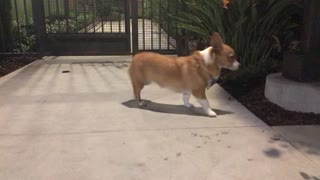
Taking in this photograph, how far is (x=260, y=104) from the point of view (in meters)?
5.11

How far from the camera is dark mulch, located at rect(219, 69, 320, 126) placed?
4.49 meters

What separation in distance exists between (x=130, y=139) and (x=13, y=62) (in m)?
4.89

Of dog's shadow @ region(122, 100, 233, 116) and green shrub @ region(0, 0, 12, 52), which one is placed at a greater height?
green shrub @ region(0, 0, 12, 52)

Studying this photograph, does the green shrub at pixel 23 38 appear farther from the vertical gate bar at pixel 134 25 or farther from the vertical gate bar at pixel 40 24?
the vertical gate bar at pixel 134 25

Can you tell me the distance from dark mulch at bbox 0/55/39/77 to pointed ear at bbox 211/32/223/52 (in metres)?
4.13

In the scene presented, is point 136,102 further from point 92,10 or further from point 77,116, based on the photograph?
point 92,10

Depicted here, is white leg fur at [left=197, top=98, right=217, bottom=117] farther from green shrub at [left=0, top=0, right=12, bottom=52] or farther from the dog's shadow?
green shrub at [left=0, top=0, right=12, bottom=52]

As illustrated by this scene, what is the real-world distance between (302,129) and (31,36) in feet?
20.8

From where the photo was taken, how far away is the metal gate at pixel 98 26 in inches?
328

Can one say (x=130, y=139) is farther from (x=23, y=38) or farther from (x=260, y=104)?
(x=23, y=38)

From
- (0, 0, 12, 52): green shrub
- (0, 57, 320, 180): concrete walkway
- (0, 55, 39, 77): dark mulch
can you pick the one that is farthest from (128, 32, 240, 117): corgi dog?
(0, 0, 12, 52): green shrub

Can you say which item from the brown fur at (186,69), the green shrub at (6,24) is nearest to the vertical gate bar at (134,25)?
the green shrub at (6,24)

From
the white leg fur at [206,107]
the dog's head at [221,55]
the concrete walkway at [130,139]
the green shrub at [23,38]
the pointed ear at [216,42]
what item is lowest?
the concrete walkway at [130,139]

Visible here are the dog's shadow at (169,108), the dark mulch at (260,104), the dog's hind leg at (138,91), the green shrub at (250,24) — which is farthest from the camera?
the green shrub at (250,24)
